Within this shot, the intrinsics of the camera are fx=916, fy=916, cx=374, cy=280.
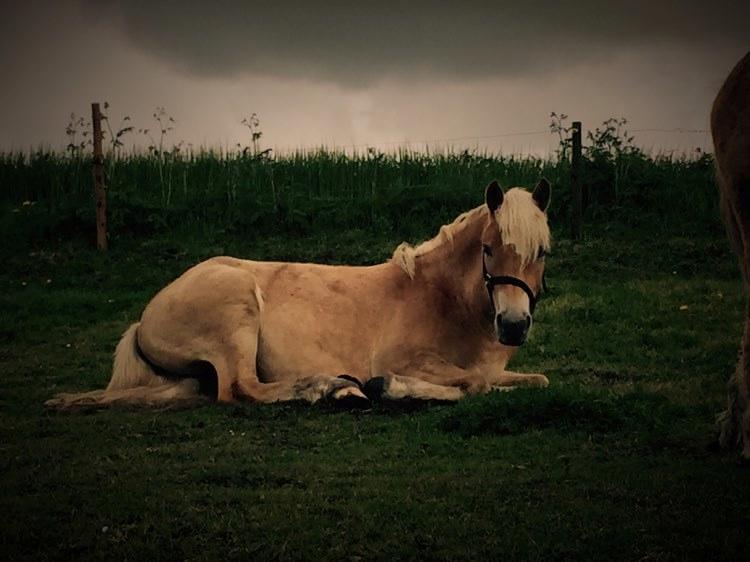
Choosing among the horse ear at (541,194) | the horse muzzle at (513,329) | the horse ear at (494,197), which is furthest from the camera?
the horse ear at (541,194)

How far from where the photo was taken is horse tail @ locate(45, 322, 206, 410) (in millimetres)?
7812

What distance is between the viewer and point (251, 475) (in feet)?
18.5

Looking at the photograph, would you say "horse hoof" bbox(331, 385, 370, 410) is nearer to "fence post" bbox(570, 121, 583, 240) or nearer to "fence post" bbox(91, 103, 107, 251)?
"fence post" bbox(570, 121, 583, 240)

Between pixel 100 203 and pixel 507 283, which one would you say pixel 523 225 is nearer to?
pixel 507 283

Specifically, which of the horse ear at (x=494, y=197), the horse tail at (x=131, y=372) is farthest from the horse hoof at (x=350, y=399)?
the horse ear at (x=494, y=197)

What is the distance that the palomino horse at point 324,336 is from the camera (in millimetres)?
7742

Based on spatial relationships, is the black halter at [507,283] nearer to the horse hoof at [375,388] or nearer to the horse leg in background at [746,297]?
the horse hoof at [375,388]

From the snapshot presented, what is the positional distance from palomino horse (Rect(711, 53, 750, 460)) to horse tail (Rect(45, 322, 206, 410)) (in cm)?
451

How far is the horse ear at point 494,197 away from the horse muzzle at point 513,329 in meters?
0.96

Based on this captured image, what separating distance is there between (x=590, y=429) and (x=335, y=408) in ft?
6.91

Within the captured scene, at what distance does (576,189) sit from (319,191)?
20.4 ft

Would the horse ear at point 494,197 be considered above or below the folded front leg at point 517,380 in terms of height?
above

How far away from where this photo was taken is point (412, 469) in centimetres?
574

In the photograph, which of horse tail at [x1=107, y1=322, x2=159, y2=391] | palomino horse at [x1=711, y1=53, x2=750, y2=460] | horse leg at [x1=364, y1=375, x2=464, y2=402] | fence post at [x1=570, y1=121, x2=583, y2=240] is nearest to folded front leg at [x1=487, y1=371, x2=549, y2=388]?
horse leg at [x1=364, y1=375, x2=464, y2=402]
